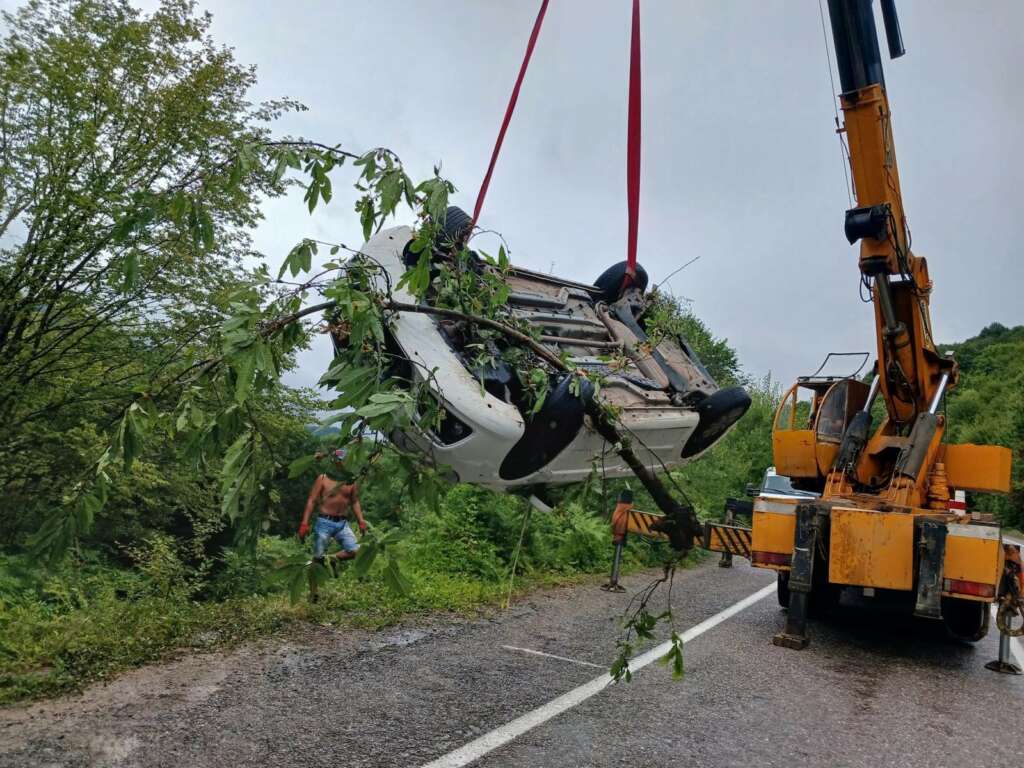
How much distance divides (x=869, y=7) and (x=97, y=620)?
24.3 ft

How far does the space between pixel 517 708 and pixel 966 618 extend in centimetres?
495

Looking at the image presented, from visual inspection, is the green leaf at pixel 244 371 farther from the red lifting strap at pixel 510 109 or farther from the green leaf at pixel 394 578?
the red lifting strap at pixel 510 109

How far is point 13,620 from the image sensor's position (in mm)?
4512

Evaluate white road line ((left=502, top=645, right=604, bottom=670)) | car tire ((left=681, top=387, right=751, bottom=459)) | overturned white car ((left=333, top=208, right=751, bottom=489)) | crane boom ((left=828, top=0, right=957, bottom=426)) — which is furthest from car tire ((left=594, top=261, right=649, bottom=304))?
white road line ((left=502, top=645, right=604, bottom=670))

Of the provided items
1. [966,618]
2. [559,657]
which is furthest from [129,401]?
[966,618]

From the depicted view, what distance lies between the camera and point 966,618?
685 cm

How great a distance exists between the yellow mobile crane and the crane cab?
1 cm

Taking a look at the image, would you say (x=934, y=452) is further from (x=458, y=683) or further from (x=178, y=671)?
(x=178, y=671)

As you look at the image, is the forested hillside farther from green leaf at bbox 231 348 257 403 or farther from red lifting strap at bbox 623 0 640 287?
green leaf at bbox 231 348 257 403

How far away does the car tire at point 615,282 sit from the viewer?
6039 mm

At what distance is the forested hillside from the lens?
83.6 ft

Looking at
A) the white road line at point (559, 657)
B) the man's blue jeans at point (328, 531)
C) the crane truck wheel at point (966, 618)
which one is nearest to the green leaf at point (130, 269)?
the white road line at point (559, 657)

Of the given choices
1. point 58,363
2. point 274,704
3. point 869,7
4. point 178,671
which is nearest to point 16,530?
point 58,363

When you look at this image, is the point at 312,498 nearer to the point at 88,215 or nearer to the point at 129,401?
the point at 129,401
